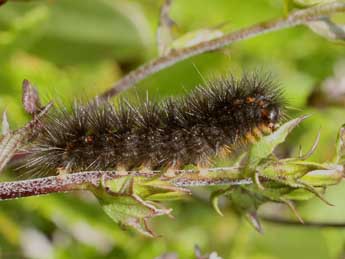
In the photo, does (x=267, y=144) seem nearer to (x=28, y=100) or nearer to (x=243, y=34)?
(x=243, y=34)

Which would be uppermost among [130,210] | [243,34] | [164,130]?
[243,34]

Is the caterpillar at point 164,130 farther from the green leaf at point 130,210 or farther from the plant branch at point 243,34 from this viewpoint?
the plant branch at point 243,34

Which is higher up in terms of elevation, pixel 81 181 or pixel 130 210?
pixel 81 181

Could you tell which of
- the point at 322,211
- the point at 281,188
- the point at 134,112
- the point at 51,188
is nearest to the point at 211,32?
the point at 134,112

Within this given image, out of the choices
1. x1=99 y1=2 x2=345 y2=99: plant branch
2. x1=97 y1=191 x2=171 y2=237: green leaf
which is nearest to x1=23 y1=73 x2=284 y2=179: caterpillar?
x1=97 y1=191 x2=171 y2=237: green leaf

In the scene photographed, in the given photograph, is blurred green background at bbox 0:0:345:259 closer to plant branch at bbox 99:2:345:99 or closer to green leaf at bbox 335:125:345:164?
plant branch at bbox 99:2:345:99

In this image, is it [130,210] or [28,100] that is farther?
[28,100]

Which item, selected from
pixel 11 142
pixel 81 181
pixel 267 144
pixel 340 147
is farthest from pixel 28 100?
pixel 340 147

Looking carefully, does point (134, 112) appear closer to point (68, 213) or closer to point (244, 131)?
point (244, 131)
